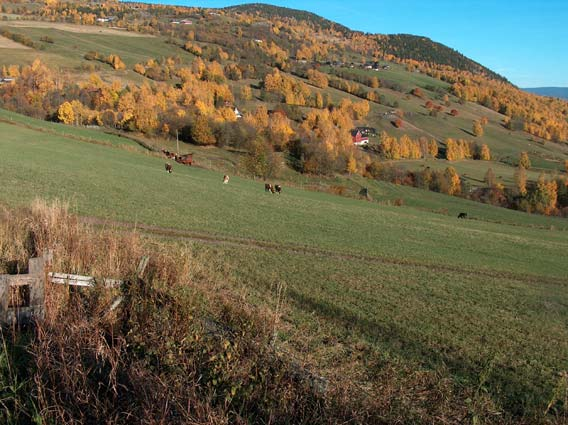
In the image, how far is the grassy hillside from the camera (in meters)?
9.27

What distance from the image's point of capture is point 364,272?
664 inches

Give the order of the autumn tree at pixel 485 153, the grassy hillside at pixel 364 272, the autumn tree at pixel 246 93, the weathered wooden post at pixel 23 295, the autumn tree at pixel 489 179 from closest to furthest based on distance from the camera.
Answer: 1. the weathered wooden post at pixel 23 295
2. the grassy hillside at pixel 364 272
3. the autumn tree at pixel 489 179
4. the autumn tree at pixel 485 153
5. the autumn tree at pixel 246 93

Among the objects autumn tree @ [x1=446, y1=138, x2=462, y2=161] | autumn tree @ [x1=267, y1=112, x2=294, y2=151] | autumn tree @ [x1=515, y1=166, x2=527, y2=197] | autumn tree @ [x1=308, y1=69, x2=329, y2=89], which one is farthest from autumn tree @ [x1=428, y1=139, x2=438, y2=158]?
autumn tree @ [x1=308, y1=69, x2=329, y2=89]

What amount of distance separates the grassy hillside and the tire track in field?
0.35 ft

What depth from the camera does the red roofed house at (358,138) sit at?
12431cm

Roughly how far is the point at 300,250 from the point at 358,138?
110 m

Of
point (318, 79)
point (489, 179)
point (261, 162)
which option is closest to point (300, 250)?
point (261, 162)

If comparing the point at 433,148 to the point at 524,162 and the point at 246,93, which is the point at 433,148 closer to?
the point at 524,162

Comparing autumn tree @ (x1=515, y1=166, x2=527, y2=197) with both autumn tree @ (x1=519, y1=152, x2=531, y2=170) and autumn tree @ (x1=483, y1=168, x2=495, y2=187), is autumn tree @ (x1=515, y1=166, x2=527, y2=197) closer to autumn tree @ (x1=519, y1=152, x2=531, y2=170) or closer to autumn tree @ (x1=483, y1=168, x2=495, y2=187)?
autumn tree @ (x1=483, y1=168, x2=495, y2=187)

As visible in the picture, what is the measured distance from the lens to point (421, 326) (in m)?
11.5

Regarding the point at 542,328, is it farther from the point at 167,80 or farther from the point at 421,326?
the point at 167,80

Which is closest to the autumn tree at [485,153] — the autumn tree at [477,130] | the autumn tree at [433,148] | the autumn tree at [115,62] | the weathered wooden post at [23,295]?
the autumn tree at [433,148]

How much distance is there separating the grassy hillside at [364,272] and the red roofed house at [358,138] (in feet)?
286

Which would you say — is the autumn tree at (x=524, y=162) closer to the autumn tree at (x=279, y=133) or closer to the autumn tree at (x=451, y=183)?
the autumn tree at (x=451, y=183)
